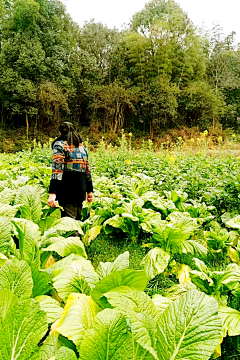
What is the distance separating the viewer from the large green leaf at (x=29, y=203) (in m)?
1.63

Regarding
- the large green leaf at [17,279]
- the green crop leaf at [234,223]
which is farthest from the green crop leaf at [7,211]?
the green crop leaf at [234,223]

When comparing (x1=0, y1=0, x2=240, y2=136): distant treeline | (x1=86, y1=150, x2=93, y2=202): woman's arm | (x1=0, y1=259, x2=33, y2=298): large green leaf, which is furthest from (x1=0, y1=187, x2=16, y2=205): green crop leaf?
(x1=0, y1=0, x2=240, y2=136): distant treeline

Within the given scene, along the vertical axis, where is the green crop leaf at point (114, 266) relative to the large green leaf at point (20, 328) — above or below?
below

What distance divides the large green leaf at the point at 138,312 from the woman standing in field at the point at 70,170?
7.10ft

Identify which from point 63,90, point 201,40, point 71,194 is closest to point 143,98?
point 63,90

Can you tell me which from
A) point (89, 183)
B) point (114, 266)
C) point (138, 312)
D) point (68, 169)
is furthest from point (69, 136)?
point (138, 312)

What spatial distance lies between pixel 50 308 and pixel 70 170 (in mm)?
2181

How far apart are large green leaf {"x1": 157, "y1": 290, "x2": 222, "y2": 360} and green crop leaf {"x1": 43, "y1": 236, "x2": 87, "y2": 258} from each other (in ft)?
2.16

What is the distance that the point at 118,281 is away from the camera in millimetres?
807

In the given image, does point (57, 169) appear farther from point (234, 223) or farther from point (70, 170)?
point (234, 223)

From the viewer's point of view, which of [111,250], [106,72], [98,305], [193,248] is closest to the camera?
[98,305]

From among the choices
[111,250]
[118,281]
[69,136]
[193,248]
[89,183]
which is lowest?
[111,250]

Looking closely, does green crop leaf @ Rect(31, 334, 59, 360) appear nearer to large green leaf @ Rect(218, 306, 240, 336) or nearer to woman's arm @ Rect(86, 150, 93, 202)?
large green leaf @ Rect(218, 306, 240, 336)

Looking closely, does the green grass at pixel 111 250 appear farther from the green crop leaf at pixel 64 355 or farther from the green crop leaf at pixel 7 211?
the green crop leaf at pixel 64 355
